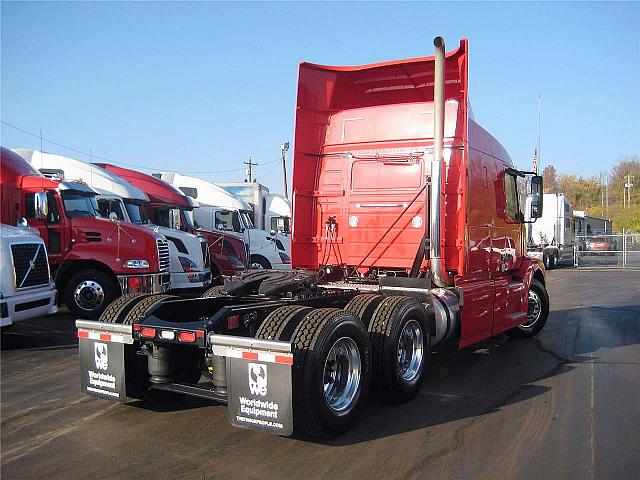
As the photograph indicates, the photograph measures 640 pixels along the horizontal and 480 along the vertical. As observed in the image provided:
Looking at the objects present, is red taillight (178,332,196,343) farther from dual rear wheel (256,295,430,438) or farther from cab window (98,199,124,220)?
cab window (98,199,124,220)

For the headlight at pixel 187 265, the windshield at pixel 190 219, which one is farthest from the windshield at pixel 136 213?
the windshield at pixel 190 219

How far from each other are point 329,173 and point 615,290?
14009 mm

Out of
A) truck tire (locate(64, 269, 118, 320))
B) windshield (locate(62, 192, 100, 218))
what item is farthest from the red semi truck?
windshield (locate(62, 192, 100, 218))

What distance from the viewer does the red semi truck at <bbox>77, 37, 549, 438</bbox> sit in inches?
181

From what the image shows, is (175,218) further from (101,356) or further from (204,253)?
(101,356)

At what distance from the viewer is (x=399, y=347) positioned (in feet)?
19.3

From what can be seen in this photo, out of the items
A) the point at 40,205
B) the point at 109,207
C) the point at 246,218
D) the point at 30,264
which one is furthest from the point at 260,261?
the point at 30,264

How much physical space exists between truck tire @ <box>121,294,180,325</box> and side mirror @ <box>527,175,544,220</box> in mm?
5831

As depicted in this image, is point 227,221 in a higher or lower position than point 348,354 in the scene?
higher

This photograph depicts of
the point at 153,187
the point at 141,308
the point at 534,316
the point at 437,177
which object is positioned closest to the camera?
the point at 141,308

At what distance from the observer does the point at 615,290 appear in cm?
1823

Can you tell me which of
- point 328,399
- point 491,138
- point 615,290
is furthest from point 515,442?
point 615,290

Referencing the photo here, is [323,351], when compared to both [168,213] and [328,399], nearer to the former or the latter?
[328,399]

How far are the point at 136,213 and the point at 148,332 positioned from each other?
1060 centimetres
